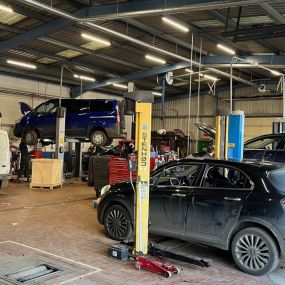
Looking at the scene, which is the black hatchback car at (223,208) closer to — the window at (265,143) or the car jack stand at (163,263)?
the car jack stand at (163,263)

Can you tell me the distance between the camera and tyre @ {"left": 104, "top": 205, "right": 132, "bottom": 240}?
6.48 m

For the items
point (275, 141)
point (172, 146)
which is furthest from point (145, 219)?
point (172, 146)

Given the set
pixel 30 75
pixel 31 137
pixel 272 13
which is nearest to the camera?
pixel 272 13

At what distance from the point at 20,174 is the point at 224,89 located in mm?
16146

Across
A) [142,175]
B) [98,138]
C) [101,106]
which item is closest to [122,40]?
[101,106]

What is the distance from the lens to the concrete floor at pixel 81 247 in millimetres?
4922

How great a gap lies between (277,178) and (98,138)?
11.1 m

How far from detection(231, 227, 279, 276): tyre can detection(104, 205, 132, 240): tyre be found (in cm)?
187

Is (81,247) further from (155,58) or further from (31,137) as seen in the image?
(155,58)

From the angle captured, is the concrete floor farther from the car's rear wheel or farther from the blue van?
the car's rear wheel

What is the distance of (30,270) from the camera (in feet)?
16.6

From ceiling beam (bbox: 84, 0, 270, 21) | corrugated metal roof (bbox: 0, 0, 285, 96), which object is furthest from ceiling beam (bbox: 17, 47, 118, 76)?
ceiling beam (bbox: 84, 0, 270, 21)

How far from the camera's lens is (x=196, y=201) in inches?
224

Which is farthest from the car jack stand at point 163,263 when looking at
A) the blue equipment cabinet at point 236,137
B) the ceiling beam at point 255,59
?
the ceiling beam at point 255,59
